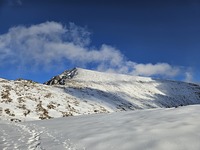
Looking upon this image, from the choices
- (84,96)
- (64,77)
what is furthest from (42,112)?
(64,77)

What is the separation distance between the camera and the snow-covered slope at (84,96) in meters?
35.7

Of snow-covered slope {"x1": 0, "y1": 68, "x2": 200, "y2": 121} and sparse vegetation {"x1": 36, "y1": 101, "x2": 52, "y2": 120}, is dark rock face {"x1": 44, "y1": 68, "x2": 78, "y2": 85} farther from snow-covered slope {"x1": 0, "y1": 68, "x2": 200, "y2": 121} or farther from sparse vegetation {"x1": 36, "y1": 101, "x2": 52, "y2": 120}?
sparse vegetation {"x1": 36, "y1": 101, "x2": 52, "y2": 120}

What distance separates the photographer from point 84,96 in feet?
159

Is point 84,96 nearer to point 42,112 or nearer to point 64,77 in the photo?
point 42,112

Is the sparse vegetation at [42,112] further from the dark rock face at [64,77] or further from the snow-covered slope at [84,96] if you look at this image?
the dark rock face at [64,77]

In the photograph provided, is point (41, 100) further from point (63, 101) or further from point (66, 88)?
point (66, 88)

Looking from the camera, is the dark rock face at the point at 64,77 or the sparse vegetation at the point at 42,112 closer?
the sparse vegetation at the point at 42,112

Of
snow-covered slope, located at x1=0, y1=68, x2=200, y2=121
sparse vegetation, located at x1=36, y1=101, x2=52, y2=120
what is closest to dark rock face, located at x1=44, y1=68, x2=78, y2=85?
snow-covered slope, located at x1=0, y1=68, x2=200, y2=121

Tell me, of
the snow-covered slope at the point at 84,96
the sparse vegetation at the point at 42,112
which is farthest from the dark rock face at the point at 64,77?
the sparse vegetation at the point at 42,112

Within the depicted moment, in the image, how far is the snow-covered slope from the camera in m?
35.7

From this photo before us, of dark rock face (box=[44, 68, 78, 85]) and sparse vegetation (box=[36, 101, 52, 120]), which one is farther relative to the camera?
dark rock face (box=[44, 68, 78, 85])

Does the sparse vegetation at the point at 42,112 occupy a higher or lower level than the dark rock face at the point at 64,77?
lower

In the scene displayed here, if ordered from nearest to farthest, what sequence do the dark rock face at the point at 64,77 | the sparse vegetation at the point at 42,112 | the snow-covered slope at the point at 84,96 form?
the sparse vegetation at the point at 42,112 → the snow-covered slope at the point at 84,96 → the dark rock face at the point at 64,77

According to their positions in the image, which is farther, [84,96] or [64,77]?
[64,77]
